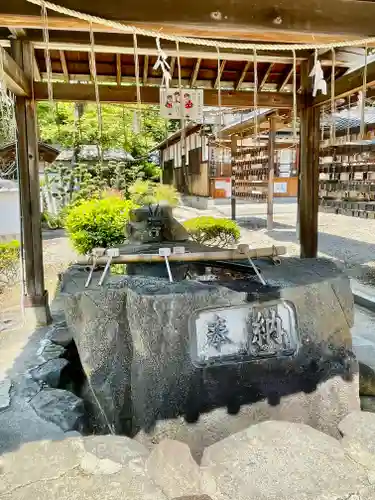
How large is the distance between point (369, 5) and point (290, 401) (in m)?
3.04

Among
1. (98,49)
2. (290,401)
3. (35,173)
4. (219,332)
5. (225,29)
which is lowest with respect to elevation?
(290,401)

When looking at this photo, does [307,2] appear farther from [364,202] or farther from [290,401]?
[364,202]

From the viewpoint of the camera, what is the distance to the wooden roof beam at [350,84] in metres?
5.03

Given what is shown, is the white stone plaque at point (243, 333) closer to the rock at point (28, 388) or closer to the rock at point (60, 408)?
the rock at point (60, 408)

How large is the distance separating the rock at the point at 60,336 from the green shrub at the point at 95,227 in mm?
3844

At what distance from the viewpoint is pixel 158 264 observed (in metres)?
4.88

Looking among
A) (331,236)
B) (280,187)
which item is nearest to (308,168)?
(331,236)

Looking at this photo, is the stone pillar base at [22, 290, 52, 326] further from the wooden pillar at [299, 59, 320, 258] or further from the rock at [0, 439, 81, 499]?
the wooden pillar at [299, 59, 320, 258]

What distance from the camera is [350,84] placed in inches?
217

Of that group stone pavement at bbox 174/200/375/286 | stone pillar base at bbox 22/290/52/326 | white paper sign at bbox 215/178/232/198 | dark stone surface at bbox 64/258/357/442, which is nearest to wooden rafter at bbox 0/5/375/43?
dark stone surface at bbox 64/258/357/442

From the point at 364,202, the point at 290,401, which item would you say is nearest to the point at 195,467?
the point at 290,401

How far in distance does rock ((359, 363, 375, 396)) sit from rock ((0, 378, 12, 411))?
10.4 feet

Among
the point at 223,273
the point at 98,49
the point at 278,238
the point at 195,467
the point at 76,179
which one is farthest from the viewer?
the point at 76,179

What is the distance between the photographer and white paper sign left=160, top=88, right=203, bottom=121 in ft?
18.4
